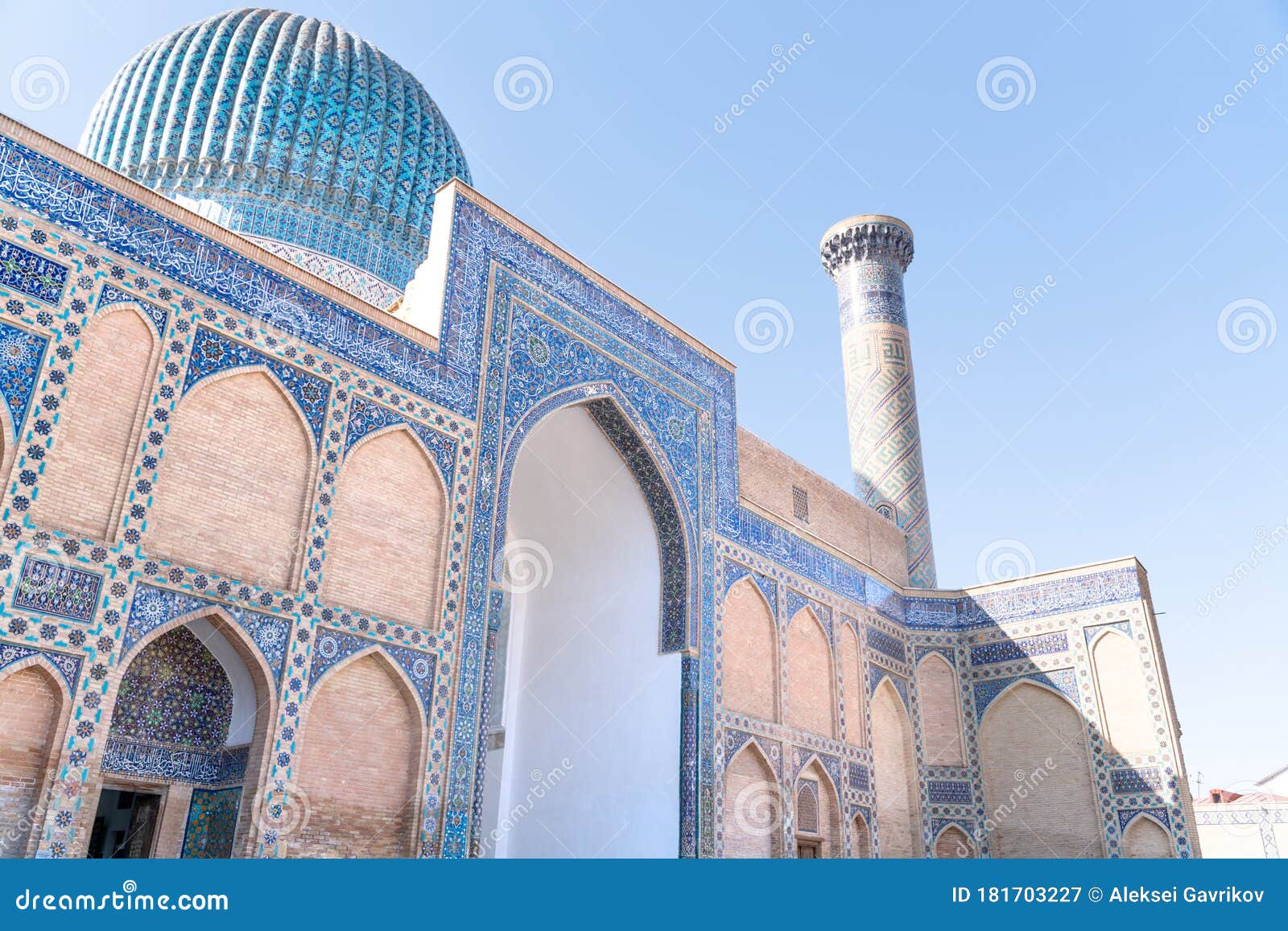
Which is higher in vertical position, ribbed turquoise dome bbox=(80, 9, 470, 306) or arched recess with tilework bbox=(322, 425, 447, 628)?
ribbed turquoise dome bbox=(80, 9, 470, 306)

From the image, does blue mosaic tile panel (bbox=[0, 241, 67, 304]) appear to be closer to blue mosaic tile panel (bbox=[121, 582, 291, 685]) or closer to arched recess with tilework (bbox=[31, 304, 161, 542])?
arched recess with tilework (bbox=[31, 304, 161, 542])

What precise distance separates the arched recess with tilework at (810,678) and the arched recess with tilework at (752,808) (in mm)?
600

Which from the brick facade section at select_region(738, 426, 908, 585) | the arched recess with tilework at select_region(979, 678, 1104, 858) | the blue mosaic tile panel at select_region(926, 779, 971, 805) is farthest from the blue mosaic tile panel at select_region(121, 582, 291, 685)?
the arched recess with tilework at select_region(979, 678, 1104, 858)

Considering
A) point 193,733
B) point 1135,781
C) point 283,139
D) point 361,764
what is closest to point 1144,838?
point 1135,781

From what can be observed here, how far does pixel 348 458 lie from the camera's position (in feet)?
18.6

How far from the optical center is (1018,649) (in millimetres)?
10680

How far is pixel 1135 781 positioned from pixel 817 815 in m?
3.22

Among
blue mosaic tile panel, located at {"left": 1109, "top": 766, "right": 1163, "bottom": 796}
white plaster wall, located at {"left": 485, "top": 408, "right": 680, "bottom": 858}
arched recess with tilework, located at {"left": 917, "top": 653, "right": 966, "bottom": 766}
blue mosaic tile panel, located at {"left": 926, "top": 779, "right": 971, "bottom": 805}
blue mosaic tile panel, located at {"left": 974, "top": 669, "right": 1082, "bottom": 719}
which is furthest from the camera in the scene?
arched recess with tilework, located at {"left": 917, "top": 653, "right": 966, "bottom": 766}

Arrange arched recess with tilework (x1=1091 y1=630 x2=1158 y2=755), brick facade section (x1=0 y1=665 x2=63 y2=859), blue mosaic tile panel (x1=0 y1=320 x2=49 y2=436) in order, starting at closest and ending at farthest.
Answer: brick facade section (x1=0 y1=665 x2=63 y2=859)
blue mosaic tile panel (x1=0 y1=320 x2=49 y2=436)
arched recess with tilework (x1=1091 y1=630 x2=1158 y2=755)

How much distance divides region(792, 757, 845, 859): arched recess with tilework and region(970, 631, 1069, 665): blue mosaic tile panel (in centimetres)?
283

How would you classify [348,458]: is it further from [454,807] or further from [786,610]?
[786,610]

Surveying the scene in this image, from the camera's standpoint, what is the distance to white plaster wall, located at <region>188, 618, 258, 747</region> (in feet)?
16.4
